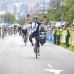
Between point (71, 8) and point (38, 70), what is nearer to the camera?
point (38, 70)

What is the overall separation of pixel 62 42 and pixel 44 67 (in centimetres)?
2083

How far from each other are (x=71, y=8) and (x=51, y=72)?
51388 millimetres

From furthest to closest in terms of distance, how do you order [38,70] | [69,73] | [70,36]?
[70,36] → [38,70] → [69,73]

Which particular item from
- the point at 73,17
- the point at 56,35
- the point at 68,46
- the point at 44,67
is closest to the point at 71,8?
the point at 73,17

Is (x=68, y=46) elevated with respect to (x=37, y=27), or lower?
lower

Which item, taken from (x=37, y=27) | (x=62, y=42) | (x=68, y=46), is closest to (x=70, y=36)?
(x=68, y=46)

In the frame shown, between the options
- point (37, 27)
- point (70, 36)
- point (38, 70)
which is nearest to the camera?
point (38, 70)

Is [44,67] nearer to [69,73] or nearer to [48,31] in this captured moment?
[69,73]

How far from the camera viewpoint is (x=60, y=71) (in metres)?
16.4

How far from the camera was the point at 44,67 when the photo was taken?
1800 cm

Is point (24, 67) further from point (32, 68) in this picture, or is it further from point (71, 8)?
point (71, 8)

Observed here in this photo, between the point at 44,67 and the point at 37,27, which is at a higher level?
the point at 37,27

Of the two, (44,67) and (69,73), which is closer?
(69,73)

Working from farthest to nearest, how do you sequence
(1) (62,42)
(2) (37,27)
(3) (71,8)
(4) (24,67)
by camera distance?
(3) (71,8)
(1) (62,42)
(2) (37,27)
(4) (24,67)
